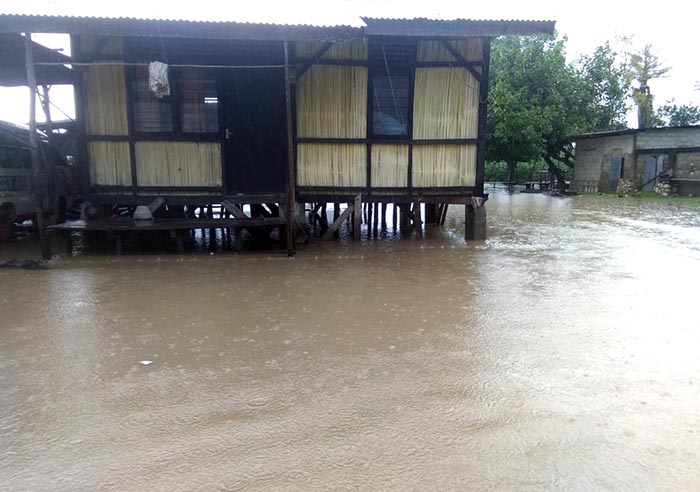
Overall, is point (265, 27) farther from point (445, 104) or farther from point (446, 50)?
point (445, 104)

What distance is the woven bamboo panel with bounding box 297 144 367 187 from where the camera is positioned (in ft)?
32.6

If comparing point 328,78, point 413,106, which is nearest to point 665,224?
point 413,106

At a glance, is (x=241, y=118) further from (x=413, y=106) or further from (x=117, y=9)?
(x=413, y=106)

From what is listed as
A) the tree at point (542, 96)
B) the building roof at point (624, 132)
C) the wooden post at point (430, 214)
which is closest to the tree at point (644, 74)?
the tree at point (542, 96)

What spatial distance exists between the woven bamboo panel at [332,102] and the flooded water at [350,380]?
11.5 ft

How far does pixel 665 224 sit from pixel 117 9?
13.8m

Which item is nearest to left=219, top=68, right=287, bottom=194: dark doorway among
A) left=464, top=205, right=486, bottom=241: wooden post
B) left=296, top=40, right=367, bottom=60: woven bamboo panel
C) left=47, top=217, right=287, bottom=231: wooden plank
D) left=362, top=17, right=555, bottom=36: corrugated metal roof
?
left=296, top=40, right=367, bottom=60: woven bamboo panel

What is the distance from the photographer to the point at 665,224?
13570mm

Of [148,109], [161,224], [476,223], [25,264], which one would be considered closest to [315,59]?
[148,109]

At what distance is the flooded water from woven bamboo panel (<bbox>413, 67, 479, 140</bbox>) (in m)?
3.60

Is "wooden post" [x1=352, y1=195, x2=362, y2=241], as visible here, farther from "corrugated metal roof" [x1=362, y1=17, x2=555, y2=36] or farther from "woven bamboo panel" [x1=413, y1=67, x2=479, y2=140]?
"corrugated metal roof" [x1=362, y1=17, x2=555, y2=36]

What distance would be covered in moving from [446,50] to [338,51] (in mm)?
2094

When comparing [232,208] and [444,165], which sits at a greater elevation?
[444,165]

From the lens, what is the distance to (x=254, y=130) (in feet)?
31.7
